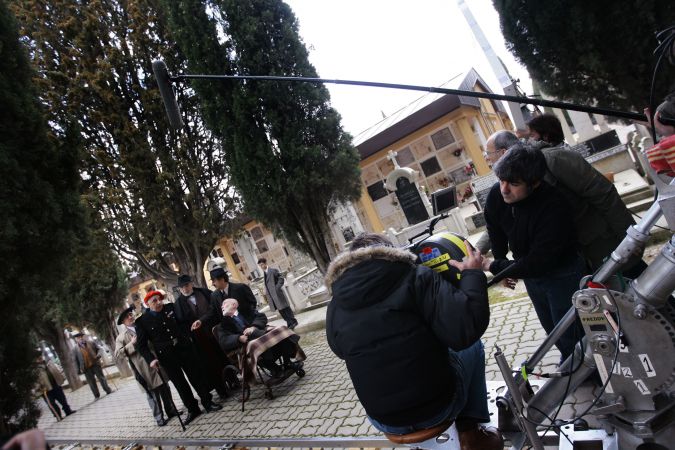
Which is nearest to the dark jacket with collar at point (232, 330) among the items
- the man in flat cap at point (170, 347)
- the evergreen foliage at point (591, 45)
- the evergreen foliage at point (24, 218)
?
the man in flat cap at point (170, 347)

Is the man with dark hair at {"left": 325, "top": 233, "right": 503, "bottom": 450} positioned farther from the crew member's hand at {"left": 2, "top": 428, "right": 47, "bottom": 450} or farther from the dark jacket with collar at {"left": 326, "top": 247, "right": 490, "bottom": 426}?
the crew member's hand at {"left": 2, "top": 428, "right": 47, "bottom": 450}

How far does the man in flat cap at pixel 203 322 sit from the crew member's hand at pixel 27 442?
18.7 ft

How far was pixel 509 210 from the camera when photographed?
290 cm

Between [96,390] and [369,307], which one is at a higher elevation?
[369,307]

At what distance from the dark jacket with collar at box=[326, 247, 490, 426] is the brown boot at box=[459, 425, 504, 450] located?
0.32m

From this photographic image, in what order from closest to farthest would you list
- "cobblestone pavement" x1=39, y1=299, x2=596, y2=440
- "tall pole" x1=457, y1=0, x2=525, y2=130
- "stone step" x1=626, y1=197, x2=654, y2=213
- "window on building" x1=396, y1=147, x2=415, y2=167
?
"cobblestone pavement" x1=39, y1=299, x2=596, y2=440, "stone step" x1=626, y1=197, x2=654, y2=213, "tall pole" x1=457, y1=0, x2=525, y2=130, "window on building" x1=396, y1=147, x2=415, y2=167

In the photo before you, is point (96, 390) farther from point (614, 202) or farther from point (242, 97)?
point (614, 202)

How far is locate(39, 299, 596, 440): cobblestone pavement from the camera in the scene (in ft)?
14.5

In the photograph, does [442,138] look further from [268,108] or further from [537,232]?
[537,232]

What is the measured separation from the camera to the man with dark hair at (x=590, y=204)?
265cm

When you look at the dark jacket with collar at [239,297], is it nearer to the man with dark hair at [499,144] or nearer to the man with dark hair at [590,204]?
the man with dark hair at [499,144]

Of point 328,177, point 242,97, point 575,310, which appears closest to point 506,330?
point 575,310

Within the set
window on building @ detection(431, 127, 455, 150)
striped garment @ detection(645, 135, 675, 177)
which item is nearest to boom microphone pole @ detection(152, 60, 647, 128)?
striped garment @ detection(645, 135, 675, 177)

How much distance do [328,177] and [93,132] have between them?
661 cm
